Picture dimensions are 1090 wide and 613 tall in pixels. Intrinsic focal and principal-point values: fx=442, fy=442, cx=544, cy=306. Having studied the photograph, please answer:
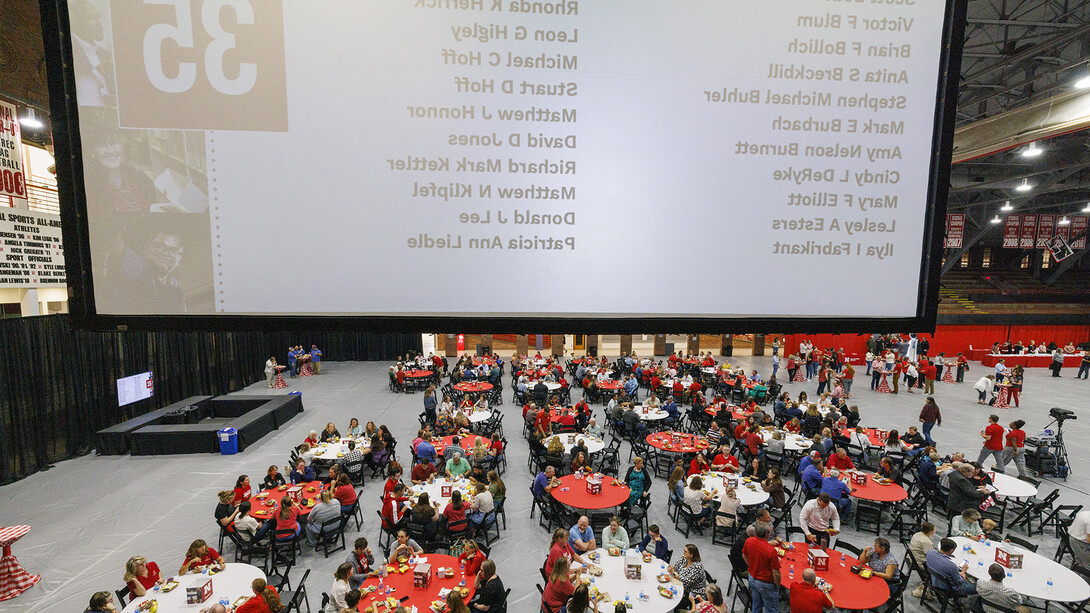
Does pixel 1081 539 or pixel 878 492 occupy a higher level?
pixel 1081 539

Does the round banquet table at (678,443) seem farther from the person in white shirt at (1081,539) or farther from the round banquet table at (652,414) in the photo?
the person in white shirt at (1081,539)

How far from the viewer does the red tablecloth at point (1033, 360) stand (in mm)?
22016

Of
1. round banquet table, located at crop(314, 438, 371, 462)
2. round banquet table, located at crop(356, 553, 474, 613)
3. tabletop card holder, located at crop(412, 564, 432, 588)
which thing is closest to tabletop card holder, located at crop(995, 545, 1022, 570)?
round banquet table, located at crop(356, 553, 474, 613)

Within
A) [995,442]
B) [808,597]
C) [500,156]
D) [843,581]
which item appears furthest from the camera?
[995,442]

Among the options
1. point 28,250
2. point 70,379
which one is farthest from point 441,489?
point 70,379

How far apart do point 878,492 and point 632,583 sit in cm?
504

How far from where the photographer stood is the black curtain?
9.33 meters

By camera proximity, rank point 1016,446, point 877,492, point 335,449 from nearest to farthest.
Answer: point 877,492
point 1016,446
point 335,449

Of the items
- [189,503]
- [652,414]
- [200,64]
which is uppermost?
[200,64]

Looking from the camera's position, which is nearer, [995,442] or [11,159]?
[11,159]

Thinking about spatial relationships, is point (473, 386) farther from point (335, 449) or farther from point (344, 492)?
point (344, 492)

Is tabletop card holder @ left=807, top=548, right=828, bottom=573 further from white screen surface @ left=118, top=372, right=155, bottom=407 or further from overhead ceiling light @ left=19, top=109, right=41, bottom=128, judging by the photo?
white screen surface @ left=118, top=372, right=155, bottom=407

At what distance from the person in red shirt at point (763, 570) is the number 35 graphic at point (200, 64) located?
6.20 m

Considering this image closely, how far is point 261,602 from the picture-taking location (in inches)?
175
